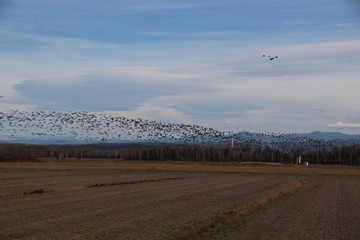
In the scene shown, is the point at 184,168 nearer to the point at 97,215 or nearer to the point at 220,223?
the point at 97,215

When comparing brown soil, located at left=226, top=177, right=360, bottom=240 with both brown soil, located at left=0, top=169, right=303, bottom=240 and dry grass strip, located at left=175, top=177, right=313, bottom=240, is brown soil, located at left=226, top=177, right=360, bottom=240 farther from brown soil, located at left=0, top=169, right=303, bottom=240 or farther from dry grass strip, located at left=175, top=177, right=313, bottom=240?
brown soil, located at left=0, top=169, right=303, bottom=240

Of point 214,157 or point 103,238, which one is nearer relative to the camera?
point 103,238

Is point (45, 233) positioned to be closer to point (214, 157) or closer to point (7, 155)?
point (7, 155)

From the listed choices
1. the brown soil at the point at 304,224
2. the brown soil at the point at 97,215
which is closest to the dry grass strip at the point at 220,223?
the brown soil at the point at 97,215

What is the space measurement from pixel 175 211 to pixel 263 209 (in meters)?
5.27

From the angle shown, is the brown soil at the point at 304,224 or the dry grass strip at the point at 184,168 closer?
the brown soil at the point at 304,224

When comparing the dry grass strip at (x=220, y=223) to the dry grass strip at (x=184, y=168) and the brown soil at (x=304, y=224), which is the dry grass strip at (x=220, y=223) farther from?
the dry grass strip at (x=184, y=168)

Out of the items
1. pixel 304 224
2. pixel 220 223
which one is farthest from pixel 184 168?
pixel 220 223

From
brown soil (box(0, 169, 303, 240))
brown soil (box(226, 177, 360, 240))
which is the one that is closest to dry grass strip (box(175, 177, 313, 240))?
brown soil (box(0, 169, 303, 240))

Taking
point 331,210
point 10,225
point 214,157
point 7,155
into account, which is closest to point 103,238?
point 10,225

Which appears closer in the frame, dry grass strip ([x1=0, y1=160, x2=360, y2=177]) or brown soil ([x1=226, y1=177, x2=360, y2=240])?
brown soil ([x1=226, y1=177, x2=360, y2=240])

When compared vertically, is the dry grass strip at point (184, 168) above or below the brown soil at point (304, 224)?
below

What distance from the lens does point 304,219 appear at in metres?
21.7

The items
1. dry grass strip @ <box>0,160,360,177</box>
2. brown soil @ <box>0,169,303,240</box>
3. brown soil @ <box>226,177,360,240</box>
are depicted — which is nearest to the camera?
brown soil @ <box>0,169,303,240</box>
